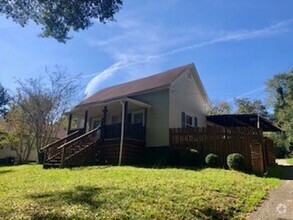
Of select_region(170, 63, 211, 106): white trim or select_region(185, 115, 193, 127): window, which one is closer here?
select_region(185, 115, 193, 127): window

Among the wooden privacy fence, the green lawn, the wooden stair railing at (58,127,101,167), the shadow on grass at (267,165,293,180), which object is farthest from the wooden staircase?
the shadow on grass at (267,165,293,180)

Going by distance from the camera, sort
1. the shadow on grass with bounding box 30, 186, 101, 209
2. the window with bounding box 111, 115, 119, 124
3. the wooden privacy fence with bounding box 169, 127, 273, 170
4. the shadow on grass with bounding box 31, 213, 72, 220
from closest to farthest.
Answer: the shadow on grass with bounding box 31, 213, 72, 220 < the shadow on grass with bounding box 30, 186, 101, 209 < the wooden privacy fence with bounding box 169, 127, 273, 170 < the window with bounding box 111, 115, 119, 124

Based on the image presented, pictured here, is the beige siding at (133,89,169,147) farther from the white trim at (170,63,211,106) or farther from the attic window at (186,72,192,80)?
the attic window at (186,72,192,80)

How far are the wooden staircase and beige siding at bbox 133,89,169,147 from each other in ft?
10.8

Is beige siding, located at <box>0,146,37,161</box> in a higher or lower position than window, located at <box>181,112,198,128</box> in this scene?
lower

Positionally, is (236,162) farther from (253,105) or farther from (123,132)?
(253,105)

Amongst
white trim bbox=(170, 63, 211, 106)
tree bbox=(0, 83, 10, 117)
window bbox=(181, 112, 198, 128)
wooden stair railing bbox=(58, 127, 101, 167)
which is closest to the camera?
wooden stair railing bbox=(58, 127, 101, 167)

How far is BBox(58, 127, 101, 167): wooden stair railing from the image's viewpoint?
1631cm

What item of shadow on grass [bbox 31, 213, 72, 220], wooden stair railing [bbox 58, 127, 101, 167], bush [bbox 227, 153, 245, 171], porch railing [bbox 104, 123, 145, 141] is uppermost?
porch railing [bbox 104, 123, 145, 141]

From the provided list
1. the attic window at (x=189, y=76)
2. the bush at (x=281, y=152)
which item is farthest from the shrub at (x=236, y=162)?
the bush at (x=281, y=152)

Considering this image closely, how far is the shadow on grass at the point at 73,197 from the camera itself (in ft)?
22.9

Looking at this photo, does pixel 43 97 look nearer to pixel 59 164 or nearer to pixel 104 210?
pixel 59 164

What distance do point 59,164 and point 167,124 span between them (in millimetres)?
6666

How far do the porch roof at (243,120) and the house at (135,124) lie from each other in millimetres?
1807
